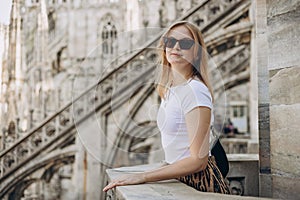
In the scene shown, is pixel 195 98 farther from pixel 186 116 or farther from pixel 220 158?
pixel 220 158

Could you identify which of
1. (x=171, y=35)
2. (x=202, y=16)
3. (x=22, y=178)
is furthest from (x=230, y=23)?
(x=171, y=35)

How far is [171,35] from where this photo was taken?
1791 millimetres

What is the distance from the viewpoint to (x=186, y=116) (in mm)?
1627

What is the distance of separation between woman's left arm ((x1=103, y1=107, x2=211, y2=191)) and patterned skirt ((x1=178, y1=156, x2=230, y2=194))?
8 centimetres

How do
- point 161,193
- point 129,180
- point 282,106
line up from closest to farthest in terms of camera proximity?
point 161,193, point 129,180, point 282,106

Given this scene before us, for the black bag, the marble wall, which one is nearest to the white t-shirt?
the black bag

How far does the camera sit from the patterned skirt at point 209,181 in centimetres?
178

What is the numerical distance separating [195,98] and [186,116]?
A: 8 cm

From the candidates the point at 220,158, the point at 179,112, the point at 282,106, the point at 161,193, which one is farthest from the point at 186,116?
the point at 282,106

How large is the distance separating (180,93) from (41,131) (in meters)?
5.20

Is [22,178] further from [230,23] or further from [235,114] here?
[235,114]

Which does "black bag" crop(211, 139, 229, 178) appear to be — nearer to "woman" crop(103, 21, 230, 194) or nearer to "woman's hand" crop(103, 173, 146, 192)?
"woman" crop(103, 21, 230, 194)

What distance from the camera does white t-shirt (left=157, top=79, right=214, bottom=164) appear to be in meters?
1.64

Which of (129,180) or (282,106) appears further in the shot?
(282,106)
